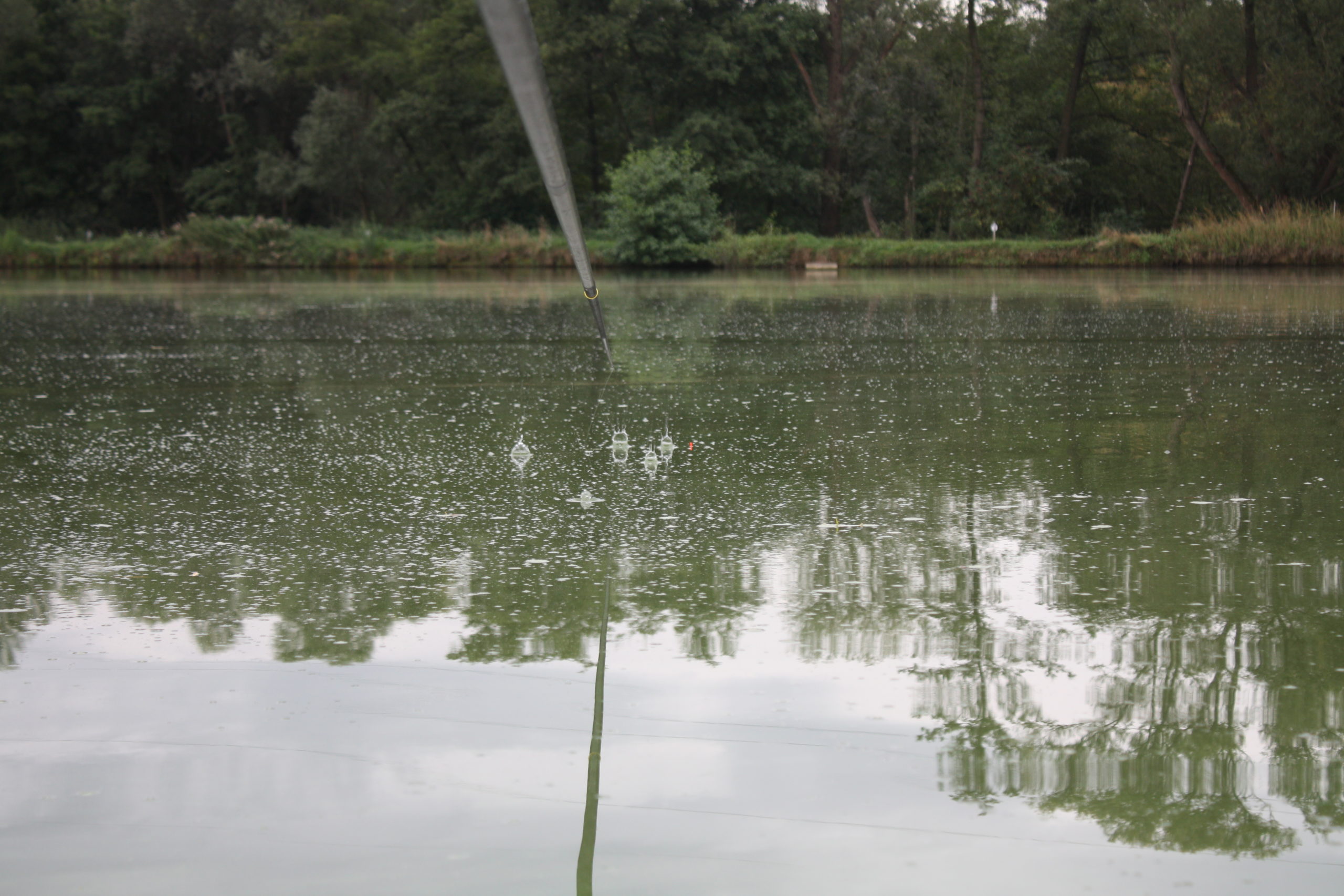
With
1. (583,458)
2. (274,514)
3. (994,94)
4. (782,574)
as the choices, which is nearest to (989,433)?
(583,458)

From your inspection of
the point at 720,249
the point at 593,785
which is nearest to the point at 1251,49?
the point at 720,249

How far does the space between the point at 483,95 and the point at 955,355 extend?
36657mm

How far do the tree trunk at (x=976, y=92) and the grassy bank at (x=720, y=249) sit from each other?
524 cm

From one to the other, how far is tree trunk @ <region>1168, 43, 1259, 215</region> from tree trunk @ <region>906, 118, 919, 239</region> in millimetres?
7566

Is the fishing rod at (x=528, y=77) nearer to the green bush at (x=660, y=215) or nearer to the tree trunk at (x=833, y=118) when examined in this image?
the green bush at (x=660, y=215)

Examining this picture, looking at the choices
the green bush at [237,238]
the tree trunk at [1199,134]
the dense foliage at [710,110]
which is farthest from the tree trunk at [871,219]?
the green bush at [237,238]

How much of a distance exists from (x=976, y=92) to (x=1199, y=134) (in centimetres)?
703

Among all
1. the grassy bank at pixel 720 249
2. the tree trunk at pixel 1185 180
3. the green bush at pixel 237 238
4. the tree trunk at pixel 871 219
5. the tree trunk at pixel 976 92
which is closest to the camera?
the grassy bank at pixel 720 249

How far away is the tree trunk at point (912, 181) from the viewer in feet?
115

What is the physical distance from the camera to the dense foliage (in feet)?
98.8

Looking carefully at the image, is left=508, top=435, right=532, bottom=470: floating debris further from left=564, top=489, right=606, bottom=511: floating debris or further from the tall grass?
the tall grass

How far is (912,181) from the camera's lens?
37.2m

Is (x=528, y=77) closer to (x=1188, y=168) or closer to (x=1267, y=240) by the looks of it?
(x=1267, y=240)

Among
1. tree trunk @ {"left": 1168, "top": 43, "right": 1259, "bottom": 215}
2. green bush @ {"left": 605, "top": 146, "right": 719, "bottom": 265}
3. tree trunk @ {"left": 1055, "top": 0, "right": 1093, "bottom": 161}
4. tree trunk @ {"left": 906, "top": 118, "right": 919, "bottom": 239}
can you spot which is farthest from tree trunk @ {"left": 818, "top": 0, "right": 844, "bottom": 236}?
tree trunk @ {"left": 1168, "top": 43, "right": 1259, "bottom": 215}
